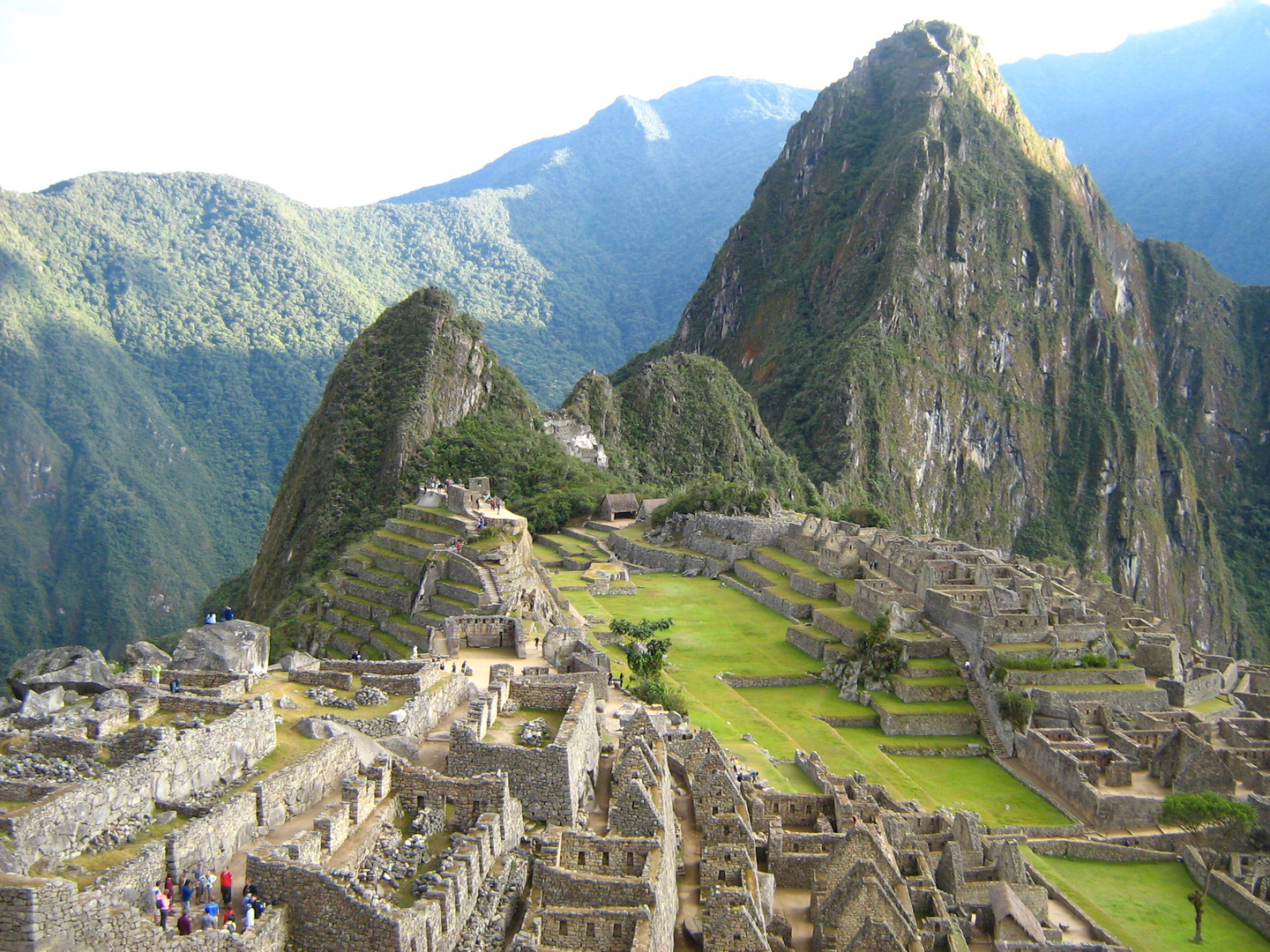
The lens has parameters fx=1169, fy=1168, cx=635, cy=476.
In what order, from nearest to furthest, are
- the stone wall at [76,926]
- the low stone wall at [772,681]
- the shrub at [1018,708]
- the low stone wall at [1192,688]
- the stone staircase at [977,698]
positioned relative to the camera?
the stone wall at [76,926]
the shrub at [1018,708]
the stone staircase at [977,698]
the low stone wall at [1192,688]
the low stone wall at [772,681]

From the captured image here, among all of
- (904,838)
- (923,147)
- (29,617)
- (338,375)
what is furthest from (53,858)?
(923,147)

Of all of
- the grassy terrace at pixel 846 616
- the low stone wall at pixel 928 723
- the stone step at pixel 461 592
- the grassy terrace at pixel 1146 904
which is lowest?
the grassy terrace at pixel 1146 904

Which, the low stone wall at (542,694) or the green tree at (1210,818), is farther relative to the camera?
the green tree at (1210,818)

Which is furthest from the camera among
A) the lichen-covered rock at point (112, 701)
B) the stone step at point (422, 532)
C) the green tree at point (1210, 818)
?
the stone step at point (422, 532)

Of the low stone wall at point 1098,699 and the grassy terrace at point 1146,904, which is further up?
the low stone wall at point 1098,699

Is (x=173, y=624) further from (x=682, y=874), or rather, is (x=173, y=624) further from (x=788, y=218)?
(x=788, y=218)

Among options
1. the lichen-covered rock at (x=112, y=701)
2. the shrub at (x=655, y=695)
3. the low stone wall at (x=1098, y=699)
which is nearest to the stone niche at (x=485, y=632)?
the shrub at (x=655, y=695)

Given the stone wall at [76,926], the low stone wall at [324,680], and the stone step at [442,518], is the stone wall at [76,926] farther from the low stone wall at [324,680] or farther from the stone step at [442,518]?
the stone step at [442,518]
